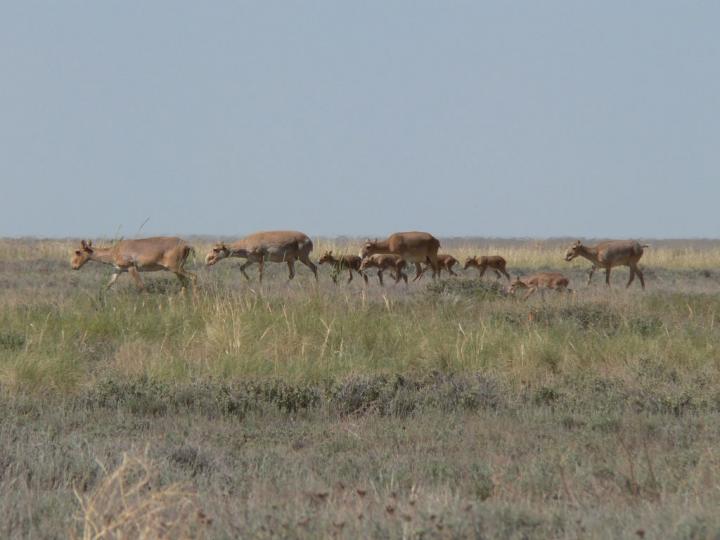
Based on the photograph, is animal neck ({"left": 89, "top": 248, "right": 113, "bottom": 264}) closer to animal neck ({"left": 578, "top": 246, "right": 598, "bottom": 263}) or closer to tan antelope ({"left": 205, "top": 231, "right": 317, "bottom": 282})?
tan antelope ({"left": 205, "top": 231, "right": 317, "bottom": 282})

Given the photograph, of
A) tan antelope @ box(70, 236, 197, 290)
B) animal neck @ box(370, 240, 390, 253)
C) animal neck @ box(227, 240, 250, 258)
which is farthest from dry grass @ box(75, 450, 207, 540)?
animal neck @ box(370, 240, 390, 253)

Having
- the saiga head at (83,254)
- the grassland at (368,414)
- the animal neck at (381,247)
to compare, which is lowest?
the grassland at (368,414)

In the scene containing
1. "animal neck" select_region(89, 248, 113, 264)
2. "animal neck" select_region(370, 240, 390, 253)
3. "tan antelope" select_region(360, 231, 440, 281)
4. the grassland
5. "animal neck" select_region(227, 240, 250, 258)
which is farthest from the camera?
"animal neck" select_region(370, 240, 390, 253)

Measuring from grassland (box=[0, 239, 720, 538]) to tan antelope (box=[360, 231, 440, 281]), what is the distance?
12425mm

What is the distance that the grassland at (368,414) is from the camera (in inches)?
214

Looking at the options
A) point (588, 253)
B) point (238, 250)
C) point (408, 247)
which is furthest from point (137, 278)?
point (588, 253)

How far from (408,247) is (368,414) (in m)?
19.9

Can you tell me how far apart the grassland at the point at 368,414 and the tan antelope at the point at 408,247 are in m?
12.4

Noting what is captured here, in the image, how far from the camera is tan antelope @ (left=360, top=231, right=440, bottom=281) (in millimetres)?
28953

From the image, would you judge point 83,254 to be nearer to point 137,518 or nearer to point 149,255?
point 149,255

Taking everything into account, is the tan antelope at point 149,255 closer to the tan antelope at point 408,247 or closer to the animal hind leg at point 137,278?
the animal hind leg at point 137,278

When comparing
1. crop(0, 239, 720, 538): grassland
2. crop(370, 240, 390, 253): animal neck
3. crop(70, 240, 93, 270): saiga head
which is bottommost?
crop(0, 239, 720, 538): grassland

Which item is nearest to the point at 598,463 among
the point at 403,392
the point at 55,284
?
the point at 403,392

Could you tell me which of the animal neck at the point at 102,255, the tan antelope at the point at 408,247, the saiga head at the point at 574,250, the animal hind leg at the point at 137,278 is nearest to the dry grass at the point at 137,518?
the animal hind leg at the point at 137,278
